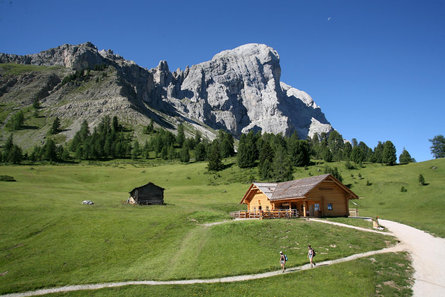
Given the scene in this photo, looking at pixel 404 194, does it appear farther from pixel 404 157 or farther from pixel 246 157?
pixel 404 157

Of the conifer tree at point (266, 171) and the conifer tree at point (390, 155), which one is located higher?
the conifer tree at point (390, 155)

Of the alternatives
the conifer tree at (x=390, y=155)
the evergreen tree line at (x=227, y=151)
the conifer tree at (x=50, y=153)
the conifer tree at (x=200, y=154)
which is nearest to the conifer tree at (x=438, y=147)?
the evergreen tree line at (x=227, y=151)

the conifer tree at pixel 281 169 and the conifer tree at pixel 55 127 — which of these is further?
the conifer tree at pixel 55 127

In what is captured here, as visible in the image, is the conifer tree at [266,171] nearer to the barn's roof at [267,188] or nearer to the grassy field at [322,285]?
the barn's roof at [267,188]

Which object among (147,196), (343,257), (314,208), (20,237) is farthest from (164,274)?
(147,196)

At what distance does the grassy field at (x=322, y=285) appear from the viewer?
19.0 m

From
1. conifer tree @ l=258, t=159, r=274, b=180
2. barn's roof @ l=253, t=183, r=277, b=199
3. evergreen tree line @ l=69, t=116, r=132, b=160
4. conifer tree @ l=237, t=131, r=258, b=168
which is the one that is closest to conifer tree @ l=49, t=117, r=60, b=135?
evergreen tree line @ l=69, t=116, r=132, b=160

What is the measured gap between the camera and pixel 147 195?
2395 inches

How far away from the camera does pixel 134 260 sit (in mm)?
28703

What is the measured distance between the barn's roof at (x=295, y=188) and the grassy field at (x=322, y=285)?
18.6m

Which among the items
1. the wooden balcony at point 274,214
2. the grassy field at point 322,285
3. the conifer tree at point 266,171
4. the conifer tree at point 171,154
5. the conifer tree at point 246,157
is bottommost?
the grassy field at point 322,285

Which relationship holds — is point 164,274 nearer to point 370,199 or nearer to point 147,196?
point 147,196

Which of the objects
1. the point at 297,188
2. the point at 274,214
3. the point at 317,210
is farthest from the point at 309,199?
the point at 274,214

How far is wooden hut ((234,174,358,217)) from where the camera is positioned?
136ft
